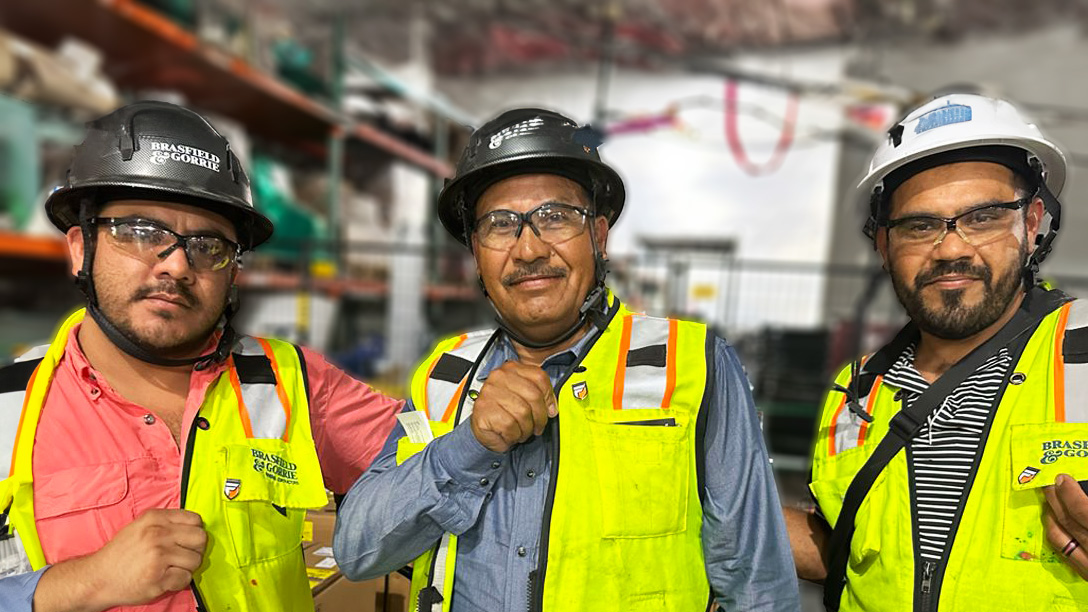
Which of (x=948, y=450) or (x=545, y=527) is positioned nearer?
(x=545, y=527)

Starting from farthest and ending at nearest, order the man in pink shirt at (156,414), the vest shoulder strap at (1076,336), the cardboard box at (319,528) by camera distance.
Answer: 1. the cardboard box at (319,528)
2. the vest shoulder strap at (1076,336)
3. the man in pink shirt at (156,414)

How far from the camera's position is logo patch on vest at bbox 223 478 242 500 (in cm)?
151

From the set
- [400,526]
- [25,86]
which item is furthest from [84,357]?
[25,86]

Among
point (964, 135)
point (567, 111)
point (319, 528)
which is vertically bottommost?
point (319, 528)

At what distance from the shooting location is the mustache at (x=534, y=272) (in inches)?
57.5

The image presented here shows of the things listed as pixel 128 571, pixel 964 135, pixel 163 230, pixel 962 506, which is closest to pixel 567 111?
pixel 964 135

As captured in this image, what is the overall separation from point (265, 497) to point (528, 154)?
1.04 m

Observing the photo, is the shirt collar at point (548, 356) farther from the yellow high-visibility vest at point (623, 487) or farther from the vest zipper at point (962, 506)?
the vest zipper at point (962, 506)

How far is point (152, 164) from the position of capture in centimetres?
155

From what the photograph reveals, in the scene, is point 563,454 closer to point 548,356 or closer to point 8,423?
point 548,356

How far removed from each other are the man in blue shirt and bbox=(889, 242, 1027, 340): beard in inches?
23.2

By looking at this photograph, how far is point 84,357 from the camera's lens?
1583 mm

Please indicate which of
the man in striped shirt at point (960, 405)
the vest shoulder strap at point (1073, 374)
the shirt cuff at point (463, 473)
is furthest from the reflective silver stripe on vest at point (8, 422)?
the vest shoulder strap at point (1073, 374)

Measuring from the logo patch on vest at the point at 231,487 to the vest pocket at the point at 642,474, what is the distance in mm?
861
